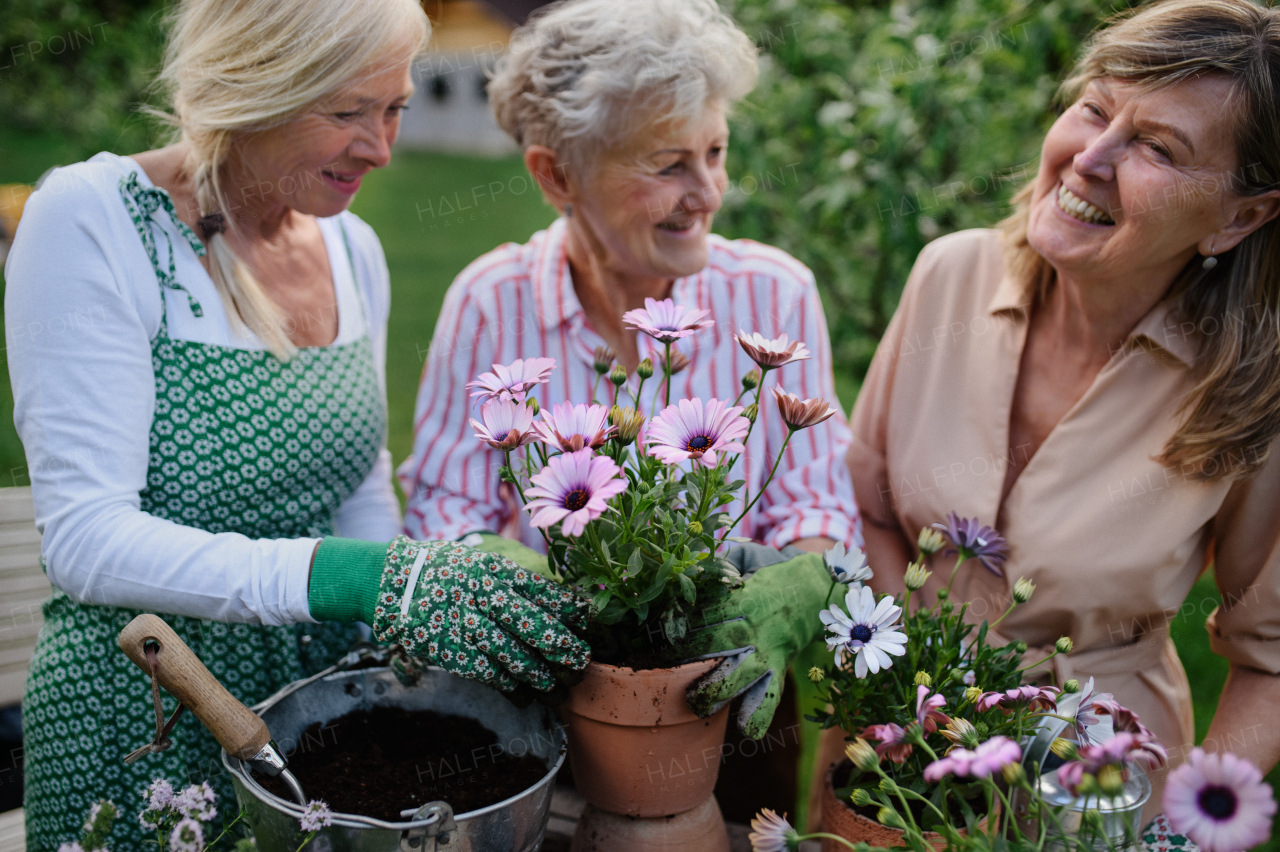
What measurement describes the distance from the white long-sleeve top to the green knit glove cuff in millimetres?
21

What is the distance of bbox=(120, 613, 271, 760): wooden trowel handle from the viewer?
1.01 metres

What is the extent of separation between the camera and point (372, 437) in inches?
64.0

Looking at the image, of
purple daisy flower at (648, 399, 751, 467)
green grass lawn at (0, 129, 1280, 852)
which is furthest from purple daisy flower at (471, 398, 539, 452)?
green grass lawn at (0, 129, 1280, 852)

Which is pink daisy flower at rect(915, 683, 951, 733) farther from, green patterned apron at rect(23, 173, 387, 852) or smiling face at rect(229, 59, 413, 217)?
smiling face at rect(229, 59, 413, 217)

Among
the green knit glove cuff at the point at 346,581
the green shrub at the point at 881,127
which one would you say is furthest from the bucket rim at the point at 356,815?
the green shrub at the point at 881,127

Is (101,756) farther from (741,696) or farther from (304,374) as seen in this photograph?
(741,696)

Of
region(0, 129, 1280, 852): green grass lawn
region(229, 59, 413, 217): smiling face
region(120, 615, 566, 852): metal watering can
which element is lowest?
region(0, 129, 1280, 852): green grass lawn

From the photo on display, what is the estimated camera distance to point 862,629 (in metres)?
1.09

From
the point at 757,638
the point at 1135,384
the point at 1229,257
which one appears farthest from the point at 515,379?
the point at 1229,257

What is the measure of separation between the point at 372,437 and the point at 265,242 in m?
0.37

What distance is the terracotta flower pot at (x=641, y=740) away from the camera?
108 cm

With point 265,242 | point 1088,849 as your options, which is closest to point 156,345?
point 265,242

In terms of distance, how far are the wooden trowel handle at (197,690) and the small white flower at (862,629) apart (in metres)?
0.63

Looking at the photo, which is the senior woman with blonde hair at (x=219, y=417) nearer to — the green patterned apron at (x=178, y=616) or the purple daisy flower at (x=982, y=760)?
the green patterned apron at (x=178, y=616)
